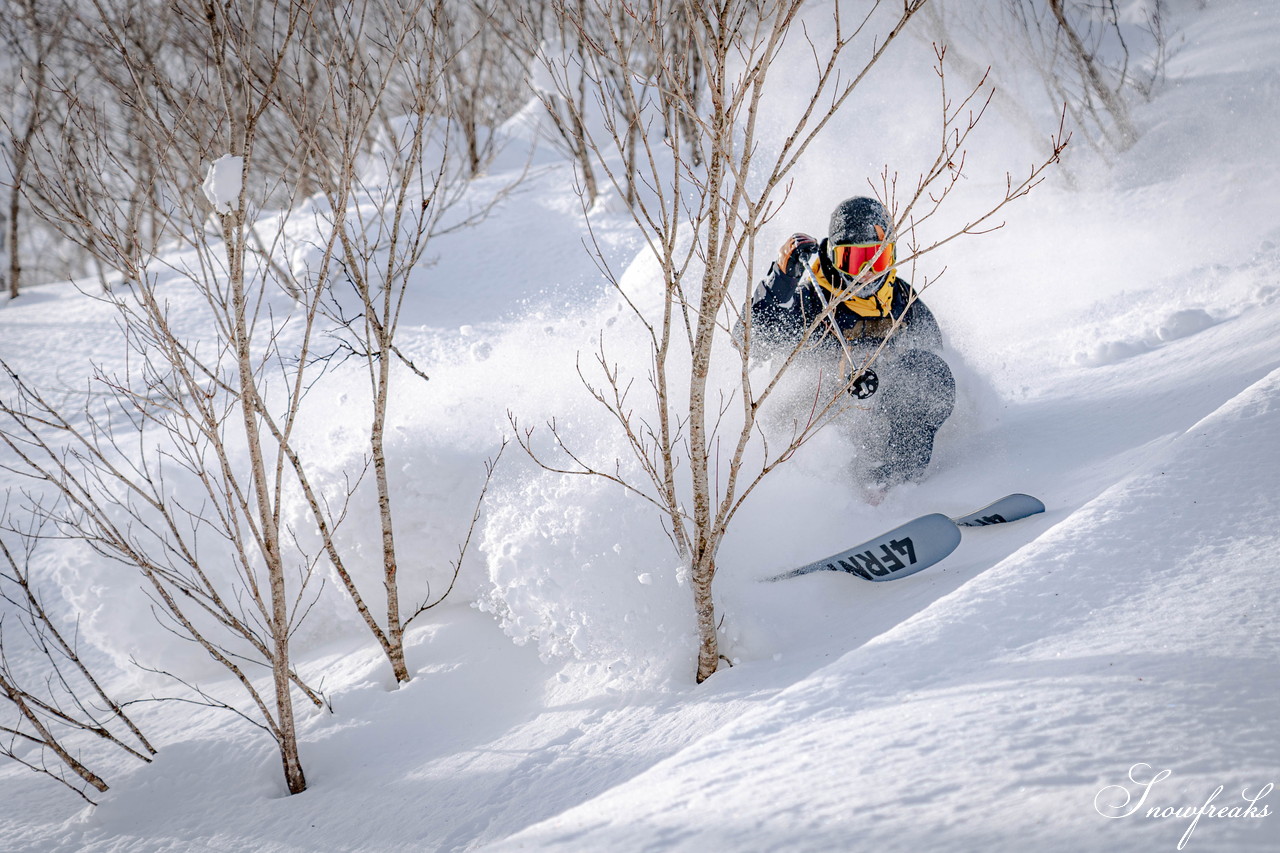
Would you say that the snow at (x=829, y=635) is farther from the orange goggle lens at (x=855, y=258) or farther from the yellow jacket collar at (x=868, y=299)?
the orange goggle lens at (x=855, y=258)

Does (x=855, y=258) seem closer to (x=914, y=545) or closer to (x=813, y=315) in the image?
(x=813, y=315)

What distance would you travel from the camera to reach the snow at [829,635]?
170cm

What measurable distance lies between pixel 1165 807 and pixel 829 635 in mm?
1511

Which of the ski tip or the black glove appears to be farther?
the black glove

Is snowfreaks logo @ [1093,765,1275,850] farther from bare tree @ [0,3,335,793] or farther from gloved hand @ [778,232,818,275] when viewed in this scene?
gloved hand @ [778,232,818,275]

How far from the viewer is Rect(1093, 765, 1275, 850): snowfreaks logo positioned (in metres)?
1.41

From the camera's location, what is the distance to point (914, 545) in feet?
10.2

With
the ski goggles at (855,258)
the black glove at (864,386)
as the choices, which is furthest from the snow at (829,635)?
the ski goggles at (855,258)

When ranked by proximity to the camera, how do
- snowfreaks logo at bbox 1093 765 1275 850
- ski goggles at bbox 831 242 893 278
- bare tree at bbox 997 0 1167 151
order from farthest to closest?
1. bare tree at bbox 997 0 1167 151
2. ski goggles at bbox 831 242 893 278
3. snowfreaks logo at bbox 1093 765 1275 850

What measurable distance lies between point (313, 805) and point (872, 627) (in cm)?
223

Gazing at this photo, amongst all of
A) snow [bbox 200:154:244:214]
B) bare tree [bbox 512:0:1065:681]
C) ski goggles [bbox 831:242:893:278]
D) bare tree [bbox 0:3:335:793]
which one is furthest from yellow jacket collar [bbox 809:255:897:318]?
snow [bbox 200:154:244:214]

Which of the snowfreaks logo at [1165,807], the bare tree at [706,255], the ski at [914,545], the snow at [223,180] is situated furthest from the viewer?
the ski at [914,545]

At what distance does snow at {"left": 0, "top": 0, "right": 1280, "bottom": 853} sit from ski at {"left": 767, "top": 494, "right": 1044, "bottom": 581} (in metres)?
0.07

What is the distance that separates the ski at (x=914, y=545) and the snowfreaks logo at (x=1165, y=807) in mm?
1545
